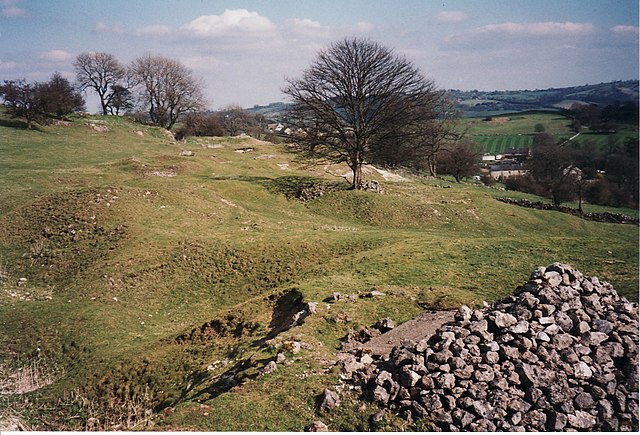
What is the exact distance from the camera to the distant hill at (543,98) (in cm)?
1454

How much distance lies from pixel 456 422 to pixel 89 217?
21.0 meters

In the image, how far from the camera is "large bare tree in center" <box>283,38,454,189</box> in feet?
112

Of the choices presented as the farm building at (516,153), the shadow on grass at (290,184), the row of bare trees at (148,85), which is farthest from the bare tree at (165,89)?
the farm building at (516,153)

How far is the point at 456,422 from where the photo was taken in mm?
7523

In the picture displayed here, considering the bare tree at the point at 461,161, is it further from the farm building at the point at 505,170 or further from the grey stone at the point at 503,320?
the grey stone at the point at 503,320

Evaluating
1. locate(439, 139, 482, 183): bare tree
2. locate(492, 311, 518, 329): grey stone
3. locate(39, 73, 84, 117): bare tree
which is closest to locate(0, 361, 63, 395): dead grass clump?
locate(492, 311, 518, 329): grey stone

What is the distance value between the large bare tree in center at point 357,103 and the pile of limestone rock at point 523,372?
2795 cm

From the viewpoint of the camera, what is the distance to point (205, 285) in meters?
18.6

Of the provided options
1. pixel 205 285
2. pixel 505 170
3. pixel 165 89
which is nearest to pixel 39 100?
pixel 165 89

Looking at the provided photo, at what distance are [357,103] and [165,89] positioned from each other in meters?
48.3

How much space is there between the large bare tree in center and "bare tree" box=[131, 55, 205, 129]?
42878 mm

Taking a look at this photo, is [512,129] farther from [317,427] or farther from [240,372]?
[317,427]

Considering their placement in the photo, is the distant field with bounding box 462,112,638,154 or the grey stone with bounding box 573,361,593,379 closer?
the grey stone with bounding box 573,361,593,379

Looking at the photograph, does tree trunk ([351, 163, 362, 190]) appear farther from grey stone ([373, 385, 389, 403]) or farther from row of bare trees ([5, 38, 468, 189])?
grey stone ([373, 385, 389, 403])
